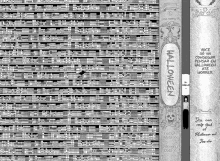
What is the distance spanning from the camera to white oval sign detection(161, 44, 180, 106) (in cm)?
1109

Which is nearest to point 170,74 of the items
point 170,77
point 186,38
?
point 170,77

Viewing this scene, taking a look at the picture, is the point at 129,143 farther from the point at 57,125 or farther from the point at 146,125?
the point at 57,125

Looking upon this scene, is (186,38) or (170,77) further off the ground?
(186,38)

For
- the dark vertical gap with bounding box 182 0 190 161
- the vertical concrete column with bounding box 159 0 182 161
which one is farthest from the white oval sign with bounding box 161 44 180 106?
the dark vertical gap with bounding box 182 0 190 161

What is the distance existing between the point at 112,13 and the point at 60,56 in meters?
1.52

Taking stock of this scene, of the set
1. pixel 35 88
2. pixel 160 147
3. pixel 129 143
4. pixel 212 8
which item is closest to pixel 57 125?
pixel 35 88

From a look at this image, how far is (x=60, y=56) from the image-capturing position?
36.4ft

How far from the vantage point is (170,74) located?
11.1 meters

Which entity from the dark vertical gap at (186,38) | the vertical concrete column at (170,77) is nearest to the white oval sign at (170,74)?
the vertical concrete column at (170,77)

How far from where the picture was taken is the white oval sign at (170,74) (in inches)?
436

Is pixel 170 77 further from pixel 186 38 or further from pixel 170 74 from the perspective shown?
pixel 186 38

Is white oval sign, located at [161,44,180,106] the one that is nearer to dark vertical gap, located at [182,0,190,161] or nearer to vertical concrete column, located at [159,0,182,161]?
vertical concrete column, located at [159,0,182,161]

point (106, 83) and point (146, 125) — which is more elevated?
point (106, 83)

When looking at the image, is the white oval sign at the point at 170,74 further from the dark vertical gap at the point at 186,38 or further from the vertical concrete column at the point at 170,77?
the dark vertical gap at the point at 186,38
